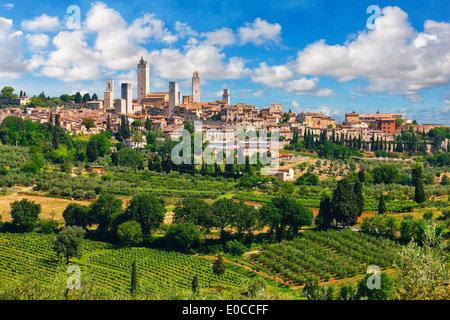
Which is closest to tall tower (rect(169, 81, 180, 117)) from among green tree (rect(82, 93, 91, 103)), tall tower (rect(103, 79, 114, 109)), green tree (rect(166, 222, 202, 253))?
tall tower (rect(103, 79, 114, 109))

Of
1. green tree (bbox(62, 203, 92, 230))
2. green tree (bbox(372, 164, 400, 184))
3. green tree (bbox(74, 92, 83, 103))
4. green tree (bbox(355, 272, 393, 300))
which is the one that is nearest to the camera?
green tree (bbox(355, 272, 393, 300))

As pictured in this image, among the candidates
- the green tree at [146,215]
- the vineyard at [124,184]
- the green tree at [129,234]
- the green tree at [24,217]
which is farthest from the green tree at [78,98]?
the green tree at [129,234]

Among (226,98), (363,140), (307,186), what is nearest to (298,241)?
(307,186)

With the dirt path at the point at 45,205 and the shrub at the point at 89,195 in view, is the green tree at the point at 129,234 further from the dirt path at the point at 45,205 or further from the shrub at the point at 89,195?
the shrub at the point at 89,195

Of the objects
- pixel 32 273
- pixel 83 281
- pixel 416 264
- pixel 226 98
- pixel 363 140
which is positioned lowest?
pixel 32 273

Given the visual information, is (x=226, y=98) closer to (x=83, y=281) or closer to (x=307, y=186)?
(x=307, y=186)

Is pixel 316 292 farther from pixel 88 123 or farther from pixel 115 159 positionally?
pixel 88 123

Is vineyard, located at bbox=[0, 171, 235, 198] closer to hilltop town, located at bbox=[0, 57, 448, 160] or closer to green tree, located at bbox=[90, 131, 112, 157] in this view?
green tree, located at bbox=[90, 131, 112, 157]
